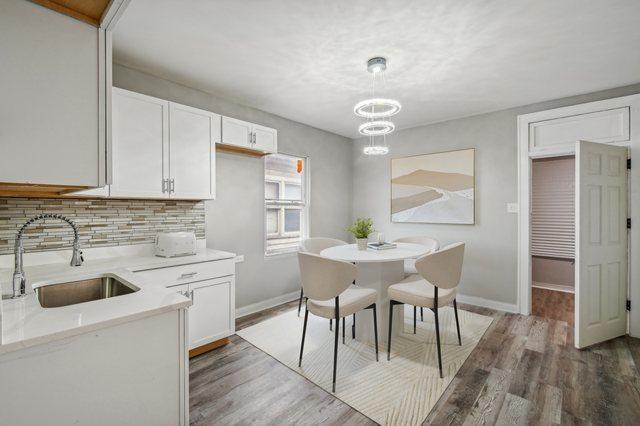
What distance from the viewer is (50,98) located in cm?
121

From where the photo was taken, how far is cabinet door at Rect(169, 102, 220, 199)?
8.39 ft

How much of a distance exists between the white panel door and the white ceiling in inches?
32.0

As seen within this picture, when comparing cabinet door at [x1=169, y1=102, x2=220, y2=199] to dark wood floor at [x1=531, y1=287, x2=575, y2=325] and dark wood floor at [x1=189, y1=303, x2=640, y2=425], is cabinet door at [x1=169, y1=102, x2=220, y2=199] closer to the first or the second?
dark wood floor at [x1=189, y1=303, x2=640, y2=425]

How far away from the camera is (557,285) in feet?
15.4

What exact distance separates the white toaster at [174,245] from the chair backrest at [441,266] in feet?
6.33

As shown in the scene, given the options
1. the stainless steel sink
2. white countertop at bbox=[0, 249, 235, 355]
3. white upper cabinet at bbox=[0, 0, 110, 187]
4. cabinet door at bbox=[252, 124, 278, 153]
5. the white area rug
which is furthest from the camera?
cabinet door at bbox=[252, 124, 278, 153]

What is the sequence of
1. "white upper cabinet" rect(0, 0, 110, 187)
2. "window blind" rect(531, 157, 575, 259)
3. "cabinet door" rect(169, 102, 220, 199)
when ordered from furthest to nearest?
"window blind" rect(531, 157, 575, 259) < "cabinet door" rect(169, 102, 220, 199) < "white upper cabinet" rect(0, 0, 110, 187)

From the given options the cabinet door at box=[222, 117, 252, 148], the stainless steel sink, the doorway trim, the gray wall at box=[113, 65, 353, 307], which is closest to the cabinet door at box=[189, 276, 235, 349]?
the stainless steel sink

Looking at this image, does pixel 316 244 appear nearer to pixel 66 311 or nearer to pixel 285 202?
pixel 285 202

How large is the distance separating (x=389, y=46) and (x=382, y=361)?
8.12 feet

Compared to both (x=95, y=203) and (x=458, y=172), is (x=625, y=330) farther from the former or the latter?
(x=95, y=203)

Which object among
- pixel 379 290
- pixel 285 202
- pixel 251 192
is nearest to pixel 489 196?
pixel 379 290

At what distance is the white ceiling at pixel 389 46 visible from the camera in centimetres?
181

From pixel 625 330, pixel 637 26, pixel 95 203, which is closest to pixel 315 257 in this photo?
pixel 95 203
